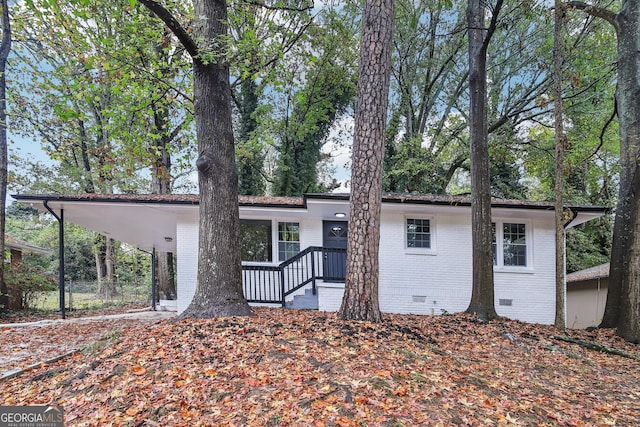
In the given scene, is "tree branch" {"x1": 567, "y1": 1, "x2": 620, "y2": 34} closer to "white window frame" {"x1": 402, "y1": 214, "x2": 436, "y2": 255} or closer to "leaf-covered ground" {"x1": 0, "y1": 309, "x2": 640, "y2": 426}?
"white window frame" {"x1": 402, "y1": 214, "x2": 436, "y2": 255}

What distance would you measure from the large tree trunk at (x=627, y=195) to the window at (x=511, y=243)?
2294 mm

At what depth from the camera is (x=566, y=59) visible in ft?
35.9

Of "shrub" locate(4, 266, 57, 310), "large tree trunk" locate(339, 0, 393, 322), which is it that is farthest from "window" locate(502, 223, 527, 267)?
"shrub" locate(4, 266, 57, 310)

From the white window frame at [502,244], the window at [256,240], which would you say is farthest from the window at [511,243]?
the window at [256,240]

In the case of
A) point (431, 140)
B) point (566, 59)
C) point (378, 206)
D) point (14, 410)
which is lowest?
point (14, 410)

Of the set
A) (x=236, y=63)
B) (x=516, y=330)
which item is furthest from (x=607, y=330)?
(x=236, y=63)

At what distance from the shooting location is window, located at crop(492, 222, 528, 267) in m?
9.22

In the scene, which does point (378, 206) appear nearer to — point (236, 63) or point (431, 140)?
point (236, 63)

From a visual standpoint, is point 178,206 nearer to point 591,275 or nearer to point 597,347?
point 597,347

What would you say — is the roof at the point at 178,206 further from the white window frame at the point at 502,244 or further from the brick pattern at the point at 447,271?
the white window frame at the point at 502,244

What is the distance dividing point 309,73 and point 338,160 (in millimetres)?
4837

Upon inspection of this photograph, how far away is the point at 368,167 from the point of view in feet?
16.1

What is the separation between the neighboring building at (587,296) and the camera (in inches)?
433

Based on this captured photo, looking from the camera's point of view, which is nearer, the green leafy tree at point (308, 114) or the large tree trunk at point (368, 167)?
the large tree trunk at point (368, 167)
